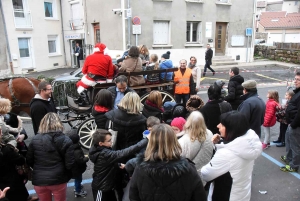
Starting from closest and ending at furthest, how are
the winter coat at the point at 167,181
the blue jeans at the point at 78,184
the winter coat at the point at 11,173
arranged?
the winter coat at the point at 167,181
the winter coat at the point at 11,173
the blue jeans at the point at 78,184

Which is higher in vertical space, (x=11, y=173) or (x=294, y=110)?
(x=294, y=110)

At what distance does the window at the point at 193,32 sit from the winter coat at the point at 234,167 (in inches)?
639

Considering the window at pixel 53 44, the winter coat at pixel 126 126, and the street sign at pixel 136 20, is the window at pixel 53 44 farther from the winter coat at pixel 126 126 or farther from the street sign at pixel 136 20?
the winter coat at pixel 126 126

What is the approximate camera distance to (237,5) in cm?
1897

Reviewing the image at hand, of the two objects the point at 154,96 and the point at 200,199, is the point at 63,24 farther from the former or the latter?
the point at 200,199

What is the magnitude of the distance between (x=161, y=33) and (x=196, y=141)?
14.7m

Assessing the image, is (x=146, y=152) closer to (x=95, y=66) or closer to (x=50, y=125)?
(x=50, y=125)

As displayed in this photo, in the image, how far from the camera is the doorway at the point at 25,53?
1814 cm

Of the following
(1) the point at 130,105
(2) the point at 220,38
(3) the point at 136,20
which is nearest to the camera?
(1) the point at 130,105

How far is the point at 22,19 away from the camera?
17922 millimetres

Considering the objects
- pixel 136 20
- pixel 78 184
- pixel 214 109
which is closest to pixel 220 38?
pixel 136 20

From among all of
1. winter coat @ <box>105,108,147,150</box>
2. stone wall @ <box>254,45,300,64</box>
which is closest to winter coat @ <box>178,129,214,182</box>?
winter coat @ <box>105,108,147,150</box>

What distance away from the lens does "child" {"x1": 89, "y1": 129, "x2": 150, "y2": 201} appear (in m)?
2.84

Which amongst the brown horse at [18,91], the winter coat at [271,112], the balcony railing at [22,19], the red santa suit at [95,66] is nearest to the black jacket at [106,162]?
the red santa suit at [95,66]
